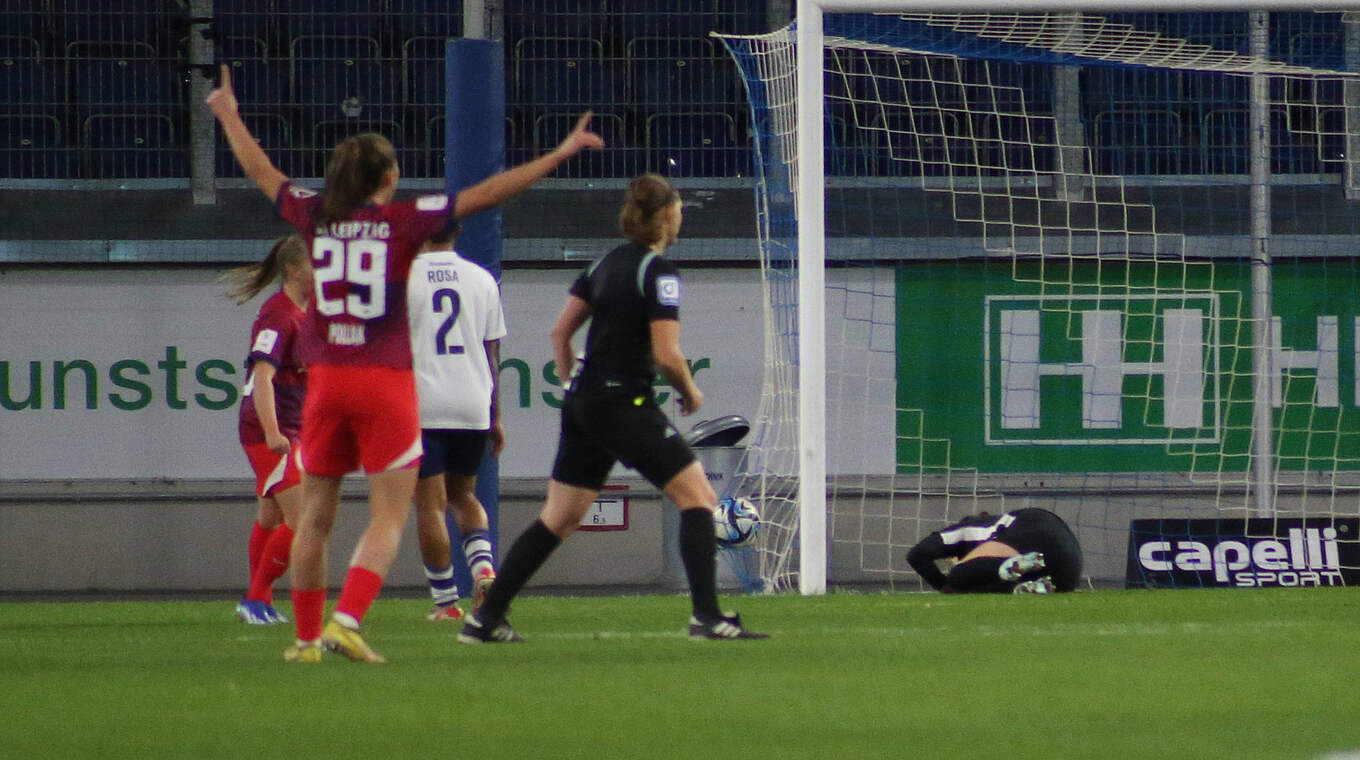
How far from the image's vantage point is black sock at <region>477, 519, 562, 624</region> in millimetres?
6230

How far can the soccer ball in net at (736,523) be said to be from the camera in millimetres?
10570

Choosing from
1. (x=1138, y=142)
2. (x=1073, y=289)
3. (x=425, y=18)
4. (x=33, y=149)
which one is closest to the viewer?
(x=1073, y=289)

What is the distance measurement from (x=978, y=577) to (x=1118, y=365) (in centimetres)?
397

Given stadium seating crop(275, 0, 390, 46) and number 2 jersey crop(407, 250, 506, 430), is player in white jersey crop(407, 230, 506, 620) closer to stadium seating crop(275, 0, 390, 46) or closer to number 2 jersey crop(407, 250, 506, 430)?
number 2 jersey crop(407, 250, 506, 430)

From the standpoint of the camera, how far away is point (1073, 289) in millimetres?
13375

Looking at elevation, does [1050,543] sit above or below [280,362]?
below

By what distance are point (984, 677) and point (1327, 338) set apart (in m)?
9.10

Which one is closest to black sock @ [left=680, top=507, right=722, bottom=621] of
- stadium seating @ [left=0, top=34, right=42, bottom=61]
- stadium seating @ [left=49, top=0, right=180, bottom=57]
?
stadium seating @ [left=49, top=0, right=180, bottom=57]

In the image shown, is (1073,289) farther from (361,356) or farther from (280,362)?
(361,356)

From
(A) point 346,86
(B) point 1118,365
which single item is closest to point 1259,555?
(B) point 1118,365

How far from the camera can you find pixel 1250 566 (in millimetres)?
10188

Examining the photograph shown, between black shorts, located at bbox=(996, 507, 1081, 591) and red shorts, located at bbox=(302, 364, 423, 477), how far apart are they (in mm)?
4872

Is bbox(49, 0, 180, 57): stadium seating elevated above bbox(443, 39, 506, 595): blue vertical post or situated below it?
above

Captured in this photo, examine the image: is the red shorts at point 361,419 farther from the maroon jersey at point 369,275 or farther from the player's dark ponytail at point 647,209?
the player's dark ponytail at point 647,209
